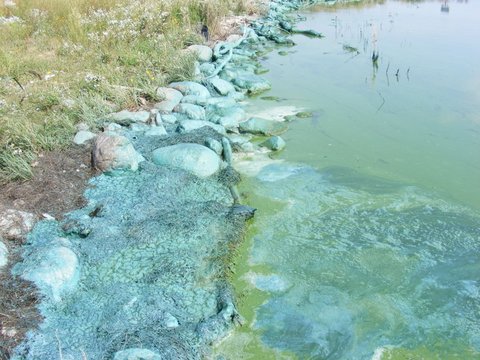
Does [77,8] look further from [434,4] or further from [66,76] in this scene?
[434,4]

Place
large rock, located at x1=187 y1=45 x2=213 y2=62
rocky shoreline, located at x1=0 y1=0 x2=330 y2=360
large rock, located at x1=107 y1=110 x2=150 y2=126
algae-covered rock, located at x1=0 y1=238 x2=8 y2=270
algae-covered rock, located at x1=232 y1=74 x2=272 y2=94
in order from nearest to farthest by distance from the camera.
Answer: rocky shoreline, located at x1=0 y1=0 x2=330 y2=360, algae-covered rock, located at x1=0 y1=238 x2=8 y2=270, large rock, located at x1=107 y1=110 x2=150 y2=126, algae-covered rock, located at x1=232 y1=74 x2=272 y2=94, large rock, located at x1=187 y1=45 x2=213 y2=62

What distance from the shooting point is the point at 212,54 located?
316 inches

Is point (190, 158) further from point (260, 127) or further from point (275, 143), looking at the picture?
point (260, 127)

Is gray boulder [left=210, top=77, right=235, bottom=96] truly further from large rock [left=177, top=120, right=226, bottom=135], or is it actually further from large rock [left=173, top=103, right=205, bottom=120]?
large rock [left=177, top=120, right=226, bottom=135]

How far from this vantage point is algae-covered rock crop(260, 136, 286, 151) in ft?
17.4

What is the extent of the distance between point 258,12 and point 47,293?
1001 cm

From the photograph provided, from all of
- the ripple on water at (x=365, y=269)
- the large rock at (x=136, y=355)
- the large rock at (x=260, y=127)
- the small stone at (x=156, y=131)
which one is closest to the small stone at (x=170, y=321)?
the large rock at (x=136, y=355)

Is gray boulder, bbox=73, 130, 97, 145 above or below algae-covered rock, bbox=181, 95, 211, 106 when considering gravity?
above

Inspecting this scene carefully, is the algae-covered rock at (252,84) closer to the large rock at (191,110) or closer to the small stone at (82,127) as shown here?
the large rock at (191,110)

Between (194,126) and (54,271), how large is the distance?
270cm

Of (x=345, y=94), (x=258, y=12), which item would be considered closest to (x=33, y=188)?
(x=345, y=94)

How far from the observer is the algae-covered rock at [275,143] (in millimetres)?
5301

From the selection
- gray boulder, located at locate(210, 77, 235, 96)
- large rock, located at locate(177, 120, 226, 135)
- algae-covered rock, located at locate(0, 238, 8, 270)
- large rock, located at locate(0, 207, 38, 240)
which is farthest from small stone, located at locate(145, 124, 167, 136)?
algae-covered rock, located at locate(0, 238, 8, 270)

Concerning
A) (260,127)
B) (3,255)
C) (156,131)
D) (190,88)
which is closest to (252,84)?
(190,88)
